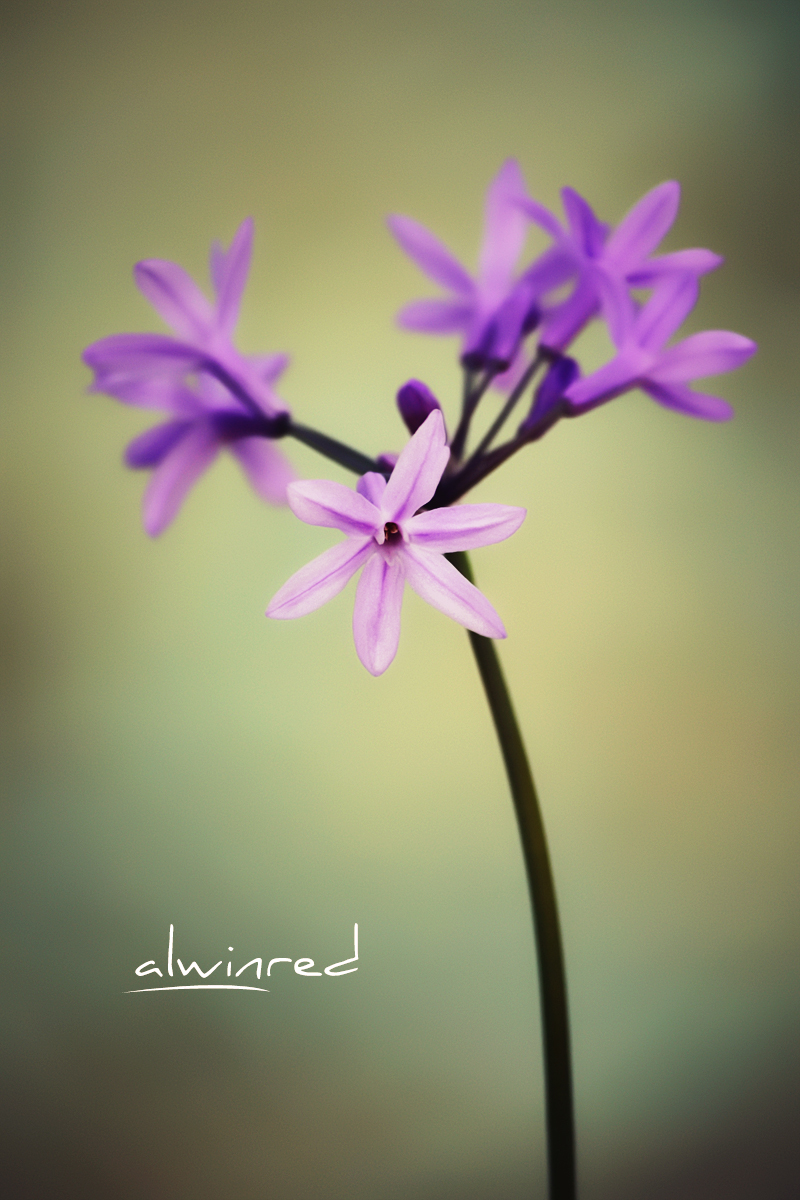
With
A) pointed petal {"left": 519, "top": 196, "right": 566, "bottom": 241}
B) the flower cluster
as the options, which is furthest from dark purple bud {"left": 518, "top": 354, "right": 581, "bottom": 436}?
pointed petal {"left": 519, "top": 196, "right": 566, "bottom": 241}

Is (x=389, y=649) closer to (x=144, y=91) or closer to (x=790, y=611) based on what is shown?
(x=790, y=611)

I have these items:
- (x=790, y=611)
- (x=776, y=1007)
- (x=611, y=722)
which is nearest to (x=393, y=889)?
(x=611, y=722)

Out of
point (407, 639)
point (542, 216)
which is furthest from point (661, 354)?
point (407, 639)

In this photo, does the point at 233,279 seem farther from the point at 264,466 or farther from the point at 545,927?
the point at 545,927

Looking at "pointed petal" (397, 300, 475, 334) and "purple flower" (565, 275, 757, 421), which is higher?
"pointed petal" (397, 300, 475, 334)

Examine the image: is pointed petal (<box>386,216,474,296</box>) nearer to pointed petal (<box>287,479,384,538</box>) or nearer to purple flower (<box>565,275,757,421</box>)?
purple flower (<box>565,275,757,421</box>)

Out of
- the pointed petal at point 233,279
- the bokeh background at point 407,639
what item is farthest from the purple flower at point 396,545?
the bokeh background at point 407,639

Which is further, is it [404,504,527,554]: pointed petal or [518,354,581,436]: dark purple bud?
[518,354,581,436]: dark purple bud

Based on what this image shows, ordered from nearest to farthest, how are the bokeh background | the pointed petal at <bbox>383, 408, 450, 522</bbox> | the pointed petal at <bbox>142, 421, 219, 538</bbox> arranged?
the pointed petal at <bbox>383, 408, 450, 522</bbox> < the pointed petal at <bbox>142, 421, 219, 538</bbox> < the bokeh background
